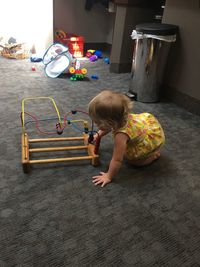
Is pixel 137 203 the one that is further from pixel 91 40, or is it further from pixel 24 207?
pixel 91 40

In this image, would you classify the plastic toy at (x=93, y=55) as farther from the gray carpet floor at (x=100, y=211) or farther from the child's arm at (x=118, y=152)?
the child's arm at (x=118, y=152)

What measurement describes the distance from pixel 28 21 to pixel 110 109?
8.08 ft

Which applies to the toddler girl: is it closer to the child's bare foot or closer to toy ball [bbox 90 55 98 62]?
the child's bare foot

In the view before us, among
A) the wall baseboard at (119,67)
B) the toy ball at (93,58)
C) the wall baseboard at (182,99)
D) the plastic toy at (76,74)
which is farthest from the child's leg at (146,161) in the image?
the toy ball at (93,58)

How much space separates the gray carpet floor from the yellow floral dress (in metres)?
0.10

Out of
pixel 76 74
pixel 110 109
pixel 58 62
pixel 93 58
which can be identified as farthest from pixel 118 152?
pixel 93 58

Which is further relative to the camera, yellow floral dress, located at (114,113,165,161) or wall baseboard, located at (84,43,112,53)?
wall baseboard, located at (84,43,112,53)

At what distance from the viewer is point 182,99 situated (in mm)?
2010

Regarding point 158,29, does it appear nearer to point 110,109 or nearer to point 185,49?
point 185,49

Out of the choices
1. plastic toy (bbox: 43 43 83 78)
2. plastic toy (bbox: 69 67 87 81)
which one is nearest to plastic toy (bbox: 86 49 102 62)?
plastic toy (bbox: 43 43 83 78)

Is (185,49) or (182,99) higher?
(185,49)

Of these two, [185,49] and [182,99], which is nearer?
[185,49]

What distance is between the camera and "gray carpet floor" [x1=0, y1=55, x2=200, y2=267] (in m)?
0.83

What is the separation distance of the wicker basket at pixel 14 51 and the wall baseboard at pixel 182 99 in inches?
65.8
